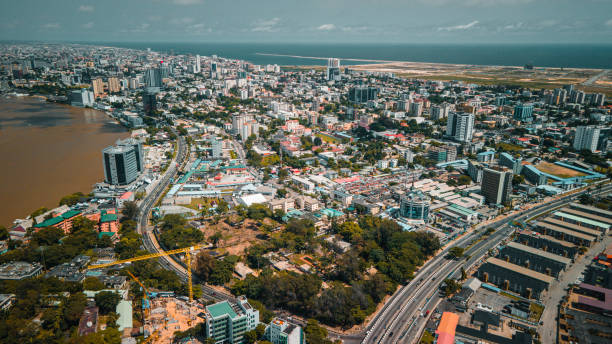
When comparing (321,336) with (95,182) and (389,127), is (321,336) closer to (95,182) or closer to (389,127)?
(95,182)

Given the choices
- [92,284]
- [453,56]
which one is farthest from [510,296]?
[453,56]

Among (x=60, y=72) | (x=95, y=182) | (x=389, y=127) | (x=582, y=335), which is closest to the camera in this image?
(x=582, y=335)

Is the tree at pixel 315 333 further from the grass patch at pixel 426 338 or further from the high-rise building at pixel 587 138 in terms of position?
the high-rise building at pixel 587 138

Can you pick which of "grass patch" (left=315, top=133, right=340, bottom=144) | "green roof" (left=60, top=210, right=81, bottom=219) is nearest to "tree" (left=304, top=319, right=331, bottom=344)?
"green roof" (left=60, top=210, right=81, bottom=219)

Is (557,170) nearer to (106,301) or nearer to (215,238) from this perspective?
(215,238)

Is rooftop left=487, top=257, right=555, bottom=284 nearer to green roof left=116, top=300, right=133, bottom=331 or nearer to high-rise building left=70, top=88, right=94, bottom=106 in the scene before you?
green roof left=116, top=300, right=133, bottom=331

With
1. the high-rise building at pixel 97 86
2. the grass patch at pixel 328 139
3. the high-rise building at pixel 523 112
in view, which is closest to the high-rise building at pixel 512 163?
the grass patch at pixel 328 139

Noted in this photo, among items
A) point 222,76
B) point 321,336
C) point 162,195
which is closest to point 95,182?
point 162,195
